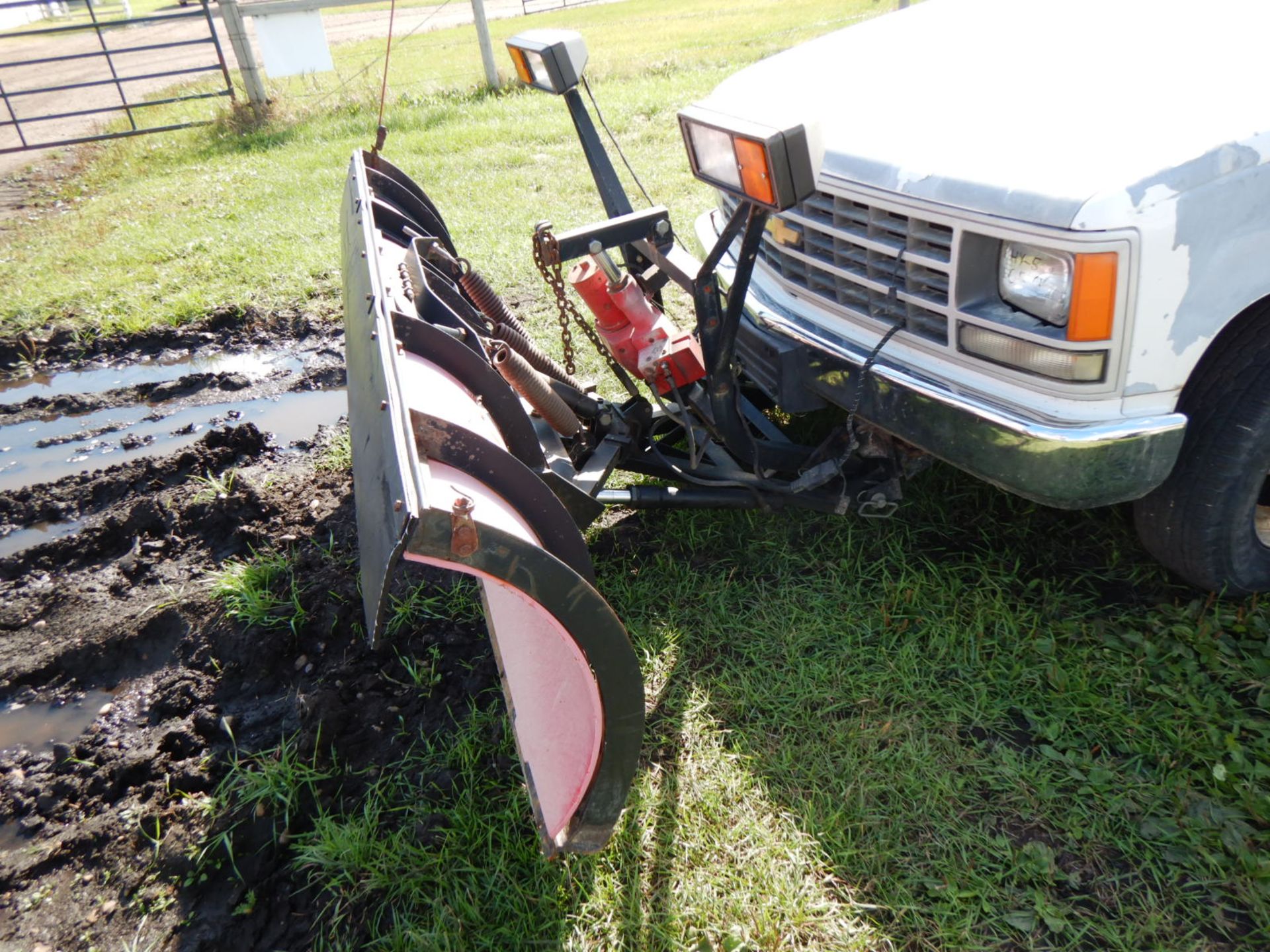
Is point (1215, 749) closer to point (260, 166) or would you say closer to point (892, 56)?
point (892, 56)

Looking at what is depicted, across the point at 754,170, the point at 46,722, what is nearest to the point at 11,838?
the point at 46,722

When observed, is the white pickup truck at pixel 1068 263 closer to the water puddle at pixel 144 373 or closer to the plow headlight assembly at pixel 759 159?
the plow headlight assembly at pixel 759 159

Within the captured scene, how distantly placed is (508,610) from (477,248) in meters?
4.23

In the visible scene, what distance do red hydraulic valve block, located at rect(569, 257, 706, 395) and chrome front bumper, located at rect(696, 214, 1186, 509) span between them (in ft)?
1.43

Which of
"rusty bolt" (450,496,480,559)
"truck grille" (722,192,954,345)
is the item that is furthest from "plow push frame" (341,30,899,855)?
"truck grille" (722,192,954,345)

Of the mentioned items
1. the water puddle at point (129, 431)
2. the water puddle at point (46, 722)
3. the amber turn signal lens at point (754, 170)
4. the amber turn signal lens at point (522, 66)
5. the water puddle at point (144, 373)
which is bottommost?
the water puddle at point (46, 722)

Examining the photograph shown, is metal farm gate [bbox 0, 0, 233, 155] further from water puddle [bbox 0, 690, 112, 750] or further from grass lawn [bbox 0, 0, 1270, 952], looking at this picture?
grass lawn [bbox 0, 0, 1270, 952]

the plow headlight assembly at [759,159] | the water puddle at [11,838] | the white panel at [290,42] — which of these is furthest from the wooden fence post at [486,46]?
the water puddle at [11,838]

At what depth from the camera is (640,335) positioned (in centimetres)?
276

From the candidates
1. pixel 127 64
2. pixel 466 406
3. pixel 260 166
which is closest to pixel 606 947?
pixel 466 406

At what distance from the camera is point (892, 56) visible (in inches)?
109

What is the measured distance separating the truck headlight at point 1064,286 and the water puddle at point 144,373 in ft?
12.7

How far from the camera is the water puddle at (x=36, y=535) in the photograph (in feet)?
11.6

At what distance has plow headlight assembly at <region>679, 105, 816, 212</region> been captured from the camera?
1.94m
